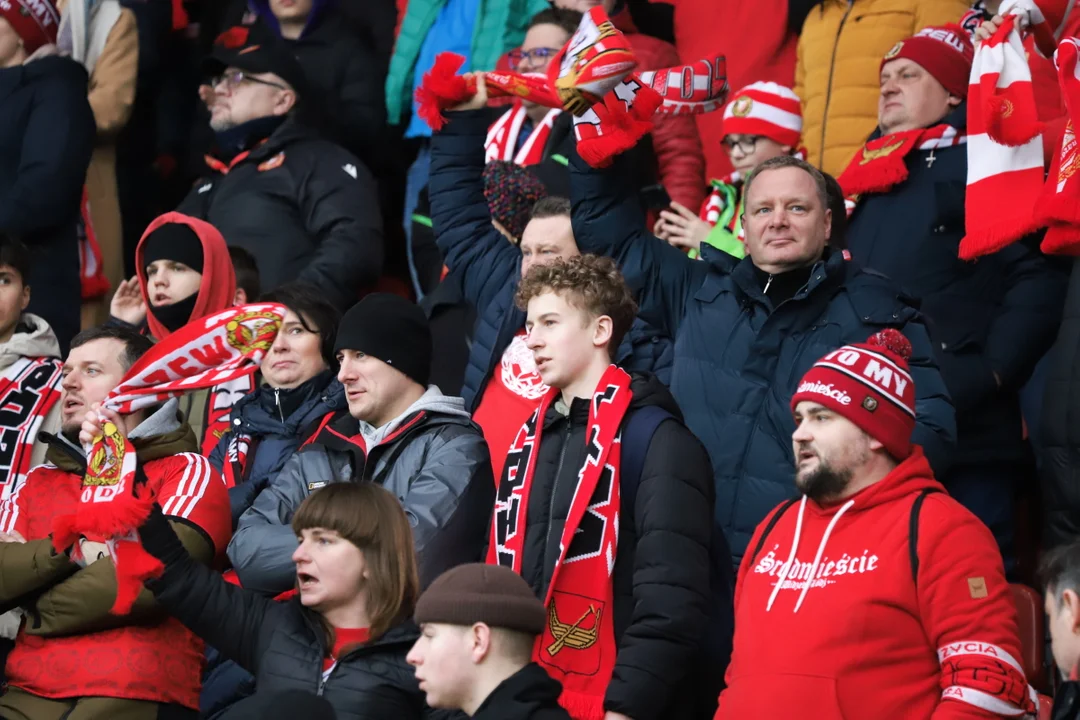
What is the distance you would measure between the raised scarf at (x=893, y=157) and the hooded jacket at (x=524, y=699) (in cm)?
282

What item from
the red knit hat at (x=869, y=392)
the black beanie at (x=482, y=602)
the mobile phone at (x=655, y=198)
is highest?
the red knit hat at (x=869, y=392)

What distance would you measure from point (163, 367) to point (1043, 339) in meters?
2.87

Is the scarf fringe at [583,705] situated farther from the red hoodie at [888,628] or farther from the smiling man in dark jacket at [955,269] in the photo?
the smiling man in dark jacket at [955,269]

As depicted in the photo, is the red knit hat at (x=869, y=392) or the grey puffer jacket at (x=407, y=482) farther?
the grey puffer jacket at (x=407, y=482)

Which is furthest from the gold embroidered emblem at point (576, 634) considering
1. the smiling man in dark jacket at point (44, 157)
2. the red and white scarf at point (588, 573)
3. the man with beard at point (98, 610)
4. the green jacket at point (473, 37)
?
the green jacket at point (473, 37)

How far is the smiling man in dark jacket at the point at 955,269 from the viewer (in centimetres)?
547

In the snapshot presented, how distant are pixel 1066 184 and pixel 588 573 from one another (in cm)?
202

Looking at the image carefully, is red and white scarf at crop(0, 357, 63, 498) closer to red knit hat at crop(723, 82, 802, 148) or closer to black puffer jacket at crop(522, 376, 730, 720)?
black puffer jacket at crop(522, 376, 730, 720)

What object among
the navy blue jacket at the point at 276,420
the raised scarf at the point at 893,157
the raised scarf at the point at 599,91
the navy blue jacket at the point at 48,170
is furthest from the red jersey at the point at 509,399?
the navy blue jacket at the point at 48,170

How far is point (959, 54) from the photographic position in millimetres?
6078

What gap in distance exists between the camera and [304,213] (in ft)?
25.0

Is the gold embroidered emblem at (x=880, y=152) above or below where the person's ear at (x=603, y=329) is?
above

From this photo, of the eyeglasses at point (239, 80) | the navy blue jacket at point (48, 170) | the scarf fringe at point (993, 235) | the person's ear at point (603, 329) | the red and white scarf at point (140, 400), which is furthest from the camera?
the eyeglasses at point (239, 80)

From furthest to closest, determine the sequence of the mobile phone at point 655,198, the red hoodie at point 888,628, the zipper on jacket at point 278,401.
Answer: the mobile phone at point 655,198, the zipper on jacket at point 278,401, the red hoodie at point 888,628
